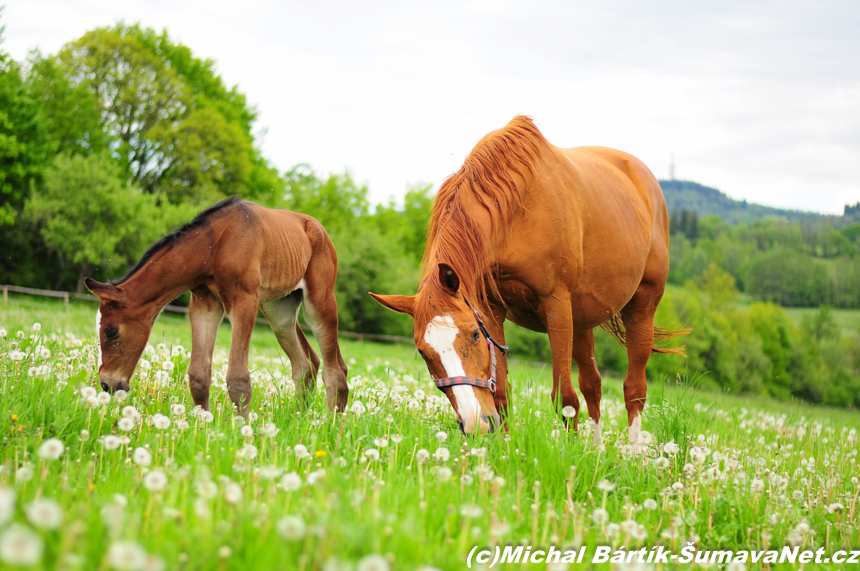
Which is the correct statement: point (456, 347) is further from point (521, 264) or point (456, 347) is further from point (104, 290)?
point (104, 290)

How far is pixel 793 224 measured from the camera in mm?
132250

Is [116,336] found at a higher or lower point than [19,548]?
lower

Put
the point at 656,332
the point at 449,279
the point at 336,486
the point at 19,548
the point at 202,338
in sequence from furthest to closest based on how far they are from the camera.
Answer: the point at 656,332 < the point at 202,338 < the point at 449,279 < the point at 336,486 < the point at 19,548

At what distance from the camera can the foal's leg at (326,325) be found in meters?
5.96

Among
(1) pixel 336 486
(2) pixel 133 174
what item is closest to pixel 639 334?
(1) pixel 336 486

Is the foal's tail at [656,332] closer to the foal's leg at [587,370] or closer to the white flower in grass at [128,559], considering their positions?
the foal's leg at [587,370]

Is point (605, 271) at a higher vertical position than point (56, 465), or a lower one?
higher

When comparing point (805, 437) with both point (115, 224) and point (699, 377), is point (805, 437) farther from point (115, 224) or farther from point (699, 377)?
point (115, 224)

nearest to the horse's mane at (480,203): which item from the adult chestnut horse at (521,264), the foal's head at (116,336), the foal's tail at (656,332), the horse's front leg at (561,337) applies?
the adult chestnut horse at (521,264)

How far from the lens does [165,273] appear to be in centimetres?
488

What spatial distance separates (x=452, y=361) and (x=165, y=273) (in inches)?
101

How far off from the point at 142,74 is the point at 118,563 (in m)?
37.6

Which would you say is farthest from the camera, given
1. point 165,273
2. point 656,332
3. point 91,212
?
point 91,212

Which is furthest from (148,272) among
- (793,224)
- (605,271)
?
(793,224)
